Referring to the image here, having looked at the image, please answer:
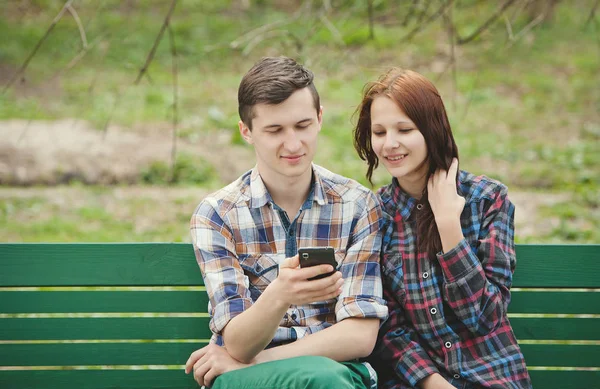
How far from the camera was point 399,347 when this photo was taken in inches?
108

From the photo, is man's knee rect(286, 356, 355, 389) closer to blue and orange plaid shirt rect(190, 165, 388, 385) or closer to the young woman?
blue and orange plaid shirt rect(190, 165, 388, 385)

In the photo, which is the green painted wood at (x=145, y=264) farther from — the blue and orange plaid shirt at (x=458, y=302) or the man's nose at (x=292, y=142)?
the man's nose at (x=292, y=142)

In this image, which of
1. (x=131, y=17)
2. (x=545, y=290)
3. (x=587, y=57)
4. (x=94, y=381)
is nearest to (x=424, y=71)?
(x=587, y=57)

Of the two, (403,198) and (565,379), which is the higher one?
(403,198)

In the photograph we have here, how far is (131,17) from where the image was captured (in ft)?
34.5

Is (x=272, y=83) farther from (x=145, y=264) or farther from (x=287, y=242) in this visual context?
(x=145, y=264)

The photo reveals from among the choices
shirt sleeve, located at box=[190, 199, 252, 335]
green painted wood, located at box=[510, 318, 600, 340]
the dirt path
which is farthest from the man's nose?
the dirt path

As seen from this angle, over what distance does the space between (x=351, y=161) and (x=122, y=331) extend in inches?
164

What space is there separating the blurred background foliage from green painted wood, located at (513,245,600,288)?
1.53 meters

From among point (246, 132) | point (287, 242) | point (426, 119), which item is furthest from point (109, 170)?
point (426, 119)

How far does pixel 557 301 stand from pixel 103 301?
76.0 inches

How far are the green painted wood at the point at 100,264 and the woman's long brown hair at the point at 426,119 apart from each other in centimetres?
98

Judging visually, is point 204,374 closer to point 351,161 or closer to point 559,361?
point 559,361

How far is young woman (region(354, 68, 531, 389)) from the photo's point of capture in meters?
2.63
